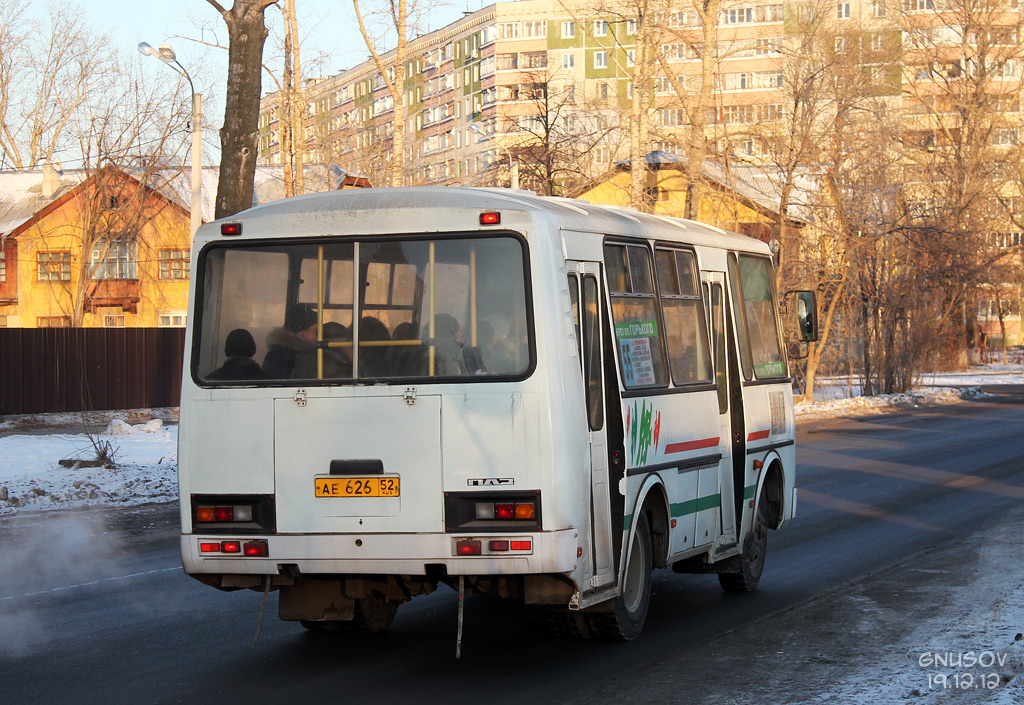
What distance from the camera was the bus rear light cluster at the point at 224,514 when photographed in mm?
7133

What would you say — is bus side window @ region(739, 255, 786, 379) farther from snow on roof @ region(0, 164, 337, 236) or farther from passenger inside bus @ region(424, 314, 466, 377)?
snow on roof @ region(0, 164, 337, 236)

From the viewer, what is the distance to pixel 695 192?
1262 inches

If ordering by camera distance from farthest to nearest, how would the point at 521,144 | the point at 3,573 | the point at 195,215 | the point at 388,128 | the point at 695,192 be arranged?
the point at 388,128 → the point at 521,144 → the point at 695,192 → the point at 195,215 → the point at 3,573

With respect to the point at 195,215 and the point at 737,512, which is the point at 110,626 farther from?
the point at 195,215

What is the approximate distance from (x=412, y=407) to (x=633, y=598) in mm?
2121

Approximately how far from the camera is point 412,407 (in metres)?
6.97

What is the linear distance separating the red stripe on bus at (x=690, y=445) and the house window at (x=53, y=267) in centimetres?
5179

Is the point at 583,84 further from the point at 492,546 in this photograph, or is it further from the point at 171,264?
the point at 492,546

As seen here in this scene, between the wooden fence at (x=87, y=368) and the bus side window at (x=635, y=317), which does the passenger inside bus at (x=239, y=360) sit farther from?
the wooden fence at (x=87, y=368)

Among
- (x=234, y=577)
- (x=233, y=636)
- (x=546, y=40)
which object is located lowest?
(x=233, y=636)

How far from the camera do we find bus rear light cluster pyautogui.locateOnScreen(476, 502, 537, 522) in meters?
6.76

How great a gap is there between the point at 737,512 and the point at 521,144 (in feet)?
113

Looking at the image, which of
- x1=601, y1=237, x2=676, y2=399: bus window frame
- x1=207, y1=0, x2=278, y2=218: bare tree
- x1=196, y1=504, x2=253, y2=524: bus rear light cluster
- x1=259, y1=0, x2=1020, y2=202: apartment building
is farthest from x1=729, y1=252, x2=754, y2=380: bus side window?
x1=259, y1=0, x2=1020, y2=202: apartment building

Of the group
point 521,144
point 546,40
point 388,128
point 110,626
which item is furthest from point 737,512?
point 546,40
